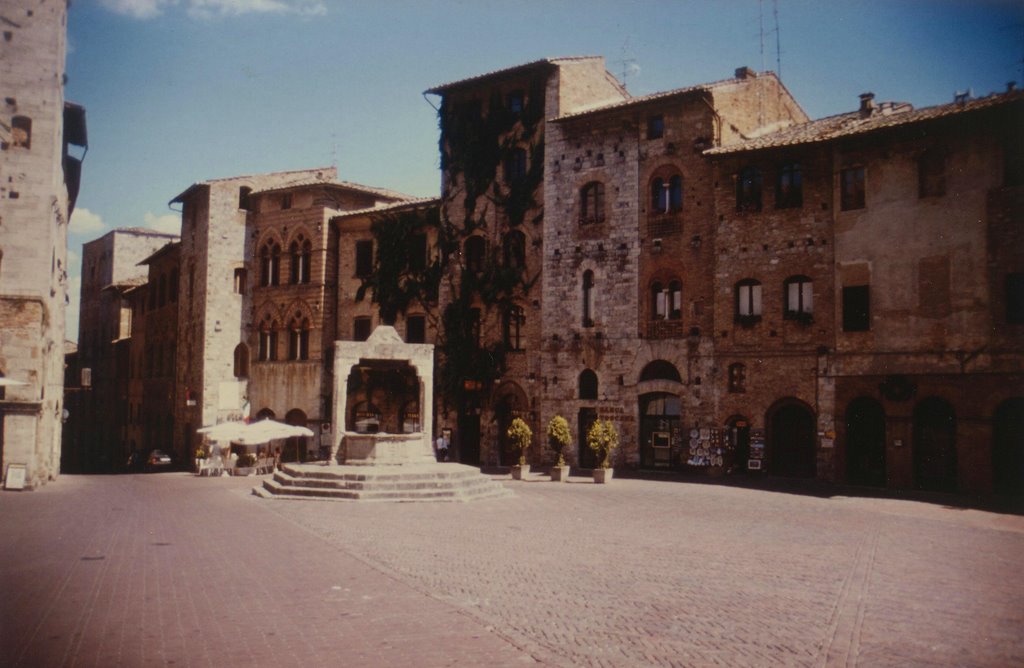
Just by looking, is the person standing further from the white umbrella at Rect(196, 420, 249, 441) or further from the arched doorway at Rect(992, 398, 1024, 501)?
the arched doorway at Rect(992, 398, 1024, 501)

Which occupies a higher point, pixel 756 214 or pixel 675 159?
pixel 675 159

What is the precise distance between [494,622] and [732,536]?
7600 mm

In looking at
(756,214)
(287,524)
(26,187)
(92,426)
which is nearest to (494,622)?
(287,524)

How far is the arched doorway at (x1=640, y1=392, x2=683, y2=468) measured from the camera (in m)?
30.4

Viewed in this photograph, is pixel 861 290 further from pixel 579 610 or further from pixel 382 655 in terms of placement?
pixel 382 655

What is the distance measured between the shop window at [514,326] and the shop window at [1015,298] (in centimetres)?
1765

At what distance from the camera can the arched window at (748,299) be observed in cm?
2850

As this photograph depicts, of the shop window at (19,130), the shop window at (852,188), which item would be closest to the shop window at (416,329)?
the shop window at (852,188)

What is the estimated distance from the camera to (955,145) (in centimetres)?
2433

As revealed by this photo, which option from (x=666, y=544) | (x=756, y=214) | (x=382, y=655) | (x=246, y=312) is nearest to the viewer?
(x=382, y=655)

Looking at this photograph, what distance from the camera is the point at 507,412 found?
34812 millimetres

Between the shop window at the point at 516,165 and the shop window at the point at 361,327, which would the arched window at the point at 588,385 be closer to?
the shop window at the point at 516,165

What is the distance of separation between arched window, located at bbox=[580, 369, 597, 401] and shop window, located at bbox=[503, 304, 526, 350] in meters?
3.31

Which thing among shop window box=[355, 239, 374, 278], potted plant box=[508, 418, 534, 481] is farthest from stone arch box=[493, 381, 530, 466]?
shop window box=[355, 239, 374, 278]
